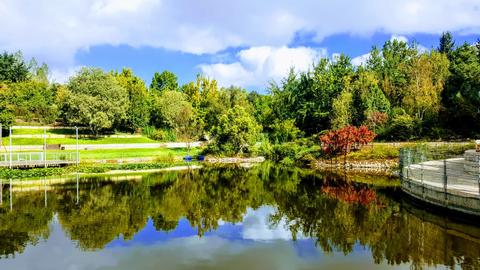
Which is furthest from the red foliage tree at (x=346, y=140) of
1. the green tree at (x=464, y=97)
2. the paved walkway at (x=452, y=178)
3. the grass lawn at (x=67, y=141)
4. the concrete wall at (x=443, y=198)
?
the grass lawn at (x=67, y=141)

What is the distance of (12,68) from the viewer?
91.9 metres

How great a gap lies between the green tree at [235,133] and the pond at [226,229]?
81.4ft

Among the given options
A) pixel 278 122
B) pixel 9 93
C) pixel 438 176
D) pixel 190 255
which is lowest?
pixel 190 255

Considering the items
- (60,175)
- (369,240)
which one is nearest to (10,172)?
(60,175)

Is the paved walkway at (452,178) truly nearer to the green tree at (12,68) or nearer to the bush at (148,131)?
the bush at (148,131)

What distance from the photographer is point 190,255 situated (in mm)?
15664

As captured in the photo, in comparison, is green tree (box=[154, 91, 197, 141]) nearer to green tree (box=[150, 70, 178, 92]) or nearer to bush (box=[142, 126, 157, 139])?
bush (box=[142, 126, 157, 139])

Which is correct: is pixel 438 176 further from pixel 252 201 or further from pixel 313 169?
pixel 313 169

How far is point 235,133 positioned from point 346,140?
16004 millimetres

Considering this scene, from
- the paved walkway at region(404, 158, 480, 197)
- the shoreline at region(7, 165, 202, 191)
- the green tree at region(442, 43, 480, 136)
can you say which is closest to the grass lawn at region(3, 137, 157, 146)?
the shoreline at region(7, 165, 202, 191)

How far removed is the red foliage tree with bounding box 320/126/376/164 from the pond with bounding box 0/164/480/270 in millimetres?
15281

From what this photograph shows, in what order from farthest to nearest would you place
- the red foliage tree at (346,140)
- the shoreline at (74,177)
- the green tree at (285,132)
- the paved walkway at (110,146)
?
the green tree at (285,132)
the paved walkway at (110,146)
the red foliage tree at (346,140)
the shoreline at (74,177)

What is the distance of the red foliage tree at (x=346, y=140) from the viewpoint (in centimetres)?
4672

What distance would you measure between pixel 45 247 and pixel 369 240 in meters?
13.6
